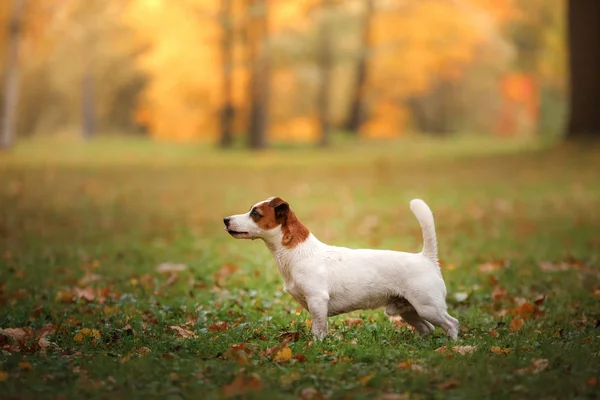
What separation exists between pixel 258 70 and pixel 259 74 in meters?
0.27

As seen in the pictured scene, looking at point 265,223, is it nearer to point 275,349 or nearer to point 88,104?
point 275,349

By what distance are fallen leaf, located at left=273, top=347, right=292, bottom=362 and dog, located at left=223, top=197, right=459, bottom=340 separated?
2.00 feet

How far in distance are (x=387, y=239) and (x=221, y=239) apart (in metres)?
2.63

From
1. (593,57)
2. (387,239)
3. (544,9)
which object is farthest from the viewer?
(544,9)

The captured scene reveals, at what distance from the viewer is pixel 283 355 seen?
566 cm

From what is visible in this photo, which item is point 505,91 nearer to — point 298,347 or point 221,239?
point 221,239

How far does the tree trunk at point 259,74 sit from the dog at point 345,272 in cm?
2446

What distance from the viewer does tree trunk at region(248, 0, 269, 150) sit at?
30688 mm

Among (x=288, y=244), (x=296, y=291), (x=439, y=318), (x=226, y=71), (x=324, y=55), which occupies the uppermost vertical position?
(x=324, y=55)

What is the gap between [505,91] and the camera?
4925 cm

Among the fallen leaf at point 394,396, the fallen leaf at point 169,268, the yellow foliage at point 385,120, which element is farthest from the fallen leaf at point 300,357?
the yellow foliage at point 385,120

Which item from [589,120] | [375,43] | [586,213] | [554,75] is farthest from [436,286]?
[554,75]

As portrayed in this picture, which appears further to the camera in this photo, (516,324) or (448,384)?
(516,324)

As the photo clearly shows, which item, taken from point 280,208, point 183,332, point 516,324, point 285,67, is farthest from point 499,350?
point 285,67
